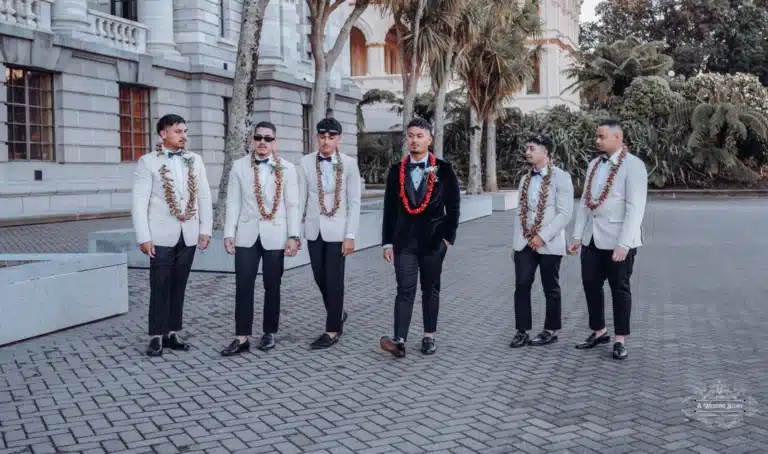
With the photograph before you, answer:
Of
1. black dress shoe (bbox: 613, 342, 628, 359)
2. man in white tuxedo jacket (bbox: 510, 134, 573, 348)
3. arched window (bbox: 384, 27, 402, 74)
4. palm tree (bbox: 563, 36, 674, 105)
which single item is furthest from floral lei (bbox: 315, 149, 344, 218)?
arched window (bbox: 384, 27, 402, 74)

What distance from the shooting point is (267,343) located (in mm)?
7621

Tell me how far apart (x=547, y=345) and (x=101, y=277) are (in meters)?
4.31

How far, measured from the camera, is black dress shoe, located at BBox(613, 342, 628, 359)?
23.6 ft

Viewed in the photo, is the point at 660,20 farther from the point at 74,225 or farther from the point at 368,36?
the point at 74,225

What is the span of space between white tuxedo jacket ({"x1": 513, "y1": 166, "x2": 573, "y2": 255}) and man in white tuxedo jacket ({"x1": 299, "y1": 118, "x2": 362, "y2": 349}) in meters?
1.45

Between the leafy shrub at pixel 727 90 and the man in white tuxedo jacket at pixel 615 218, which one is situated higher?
the leafy shrub at pixel 727 90

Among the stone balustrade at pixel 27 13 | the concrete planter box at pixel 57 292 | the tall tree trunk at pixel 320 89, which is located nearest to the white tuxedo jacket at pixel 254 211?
the concrete planter box at pixel 57 292

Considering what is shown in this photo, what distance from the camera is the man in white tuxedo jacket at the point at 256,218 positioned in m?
7.46

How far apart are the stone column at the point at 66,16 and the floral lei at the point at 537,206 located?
61.1ft

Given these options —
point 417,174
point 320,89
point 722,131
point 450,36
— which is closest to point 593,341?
point 417,174

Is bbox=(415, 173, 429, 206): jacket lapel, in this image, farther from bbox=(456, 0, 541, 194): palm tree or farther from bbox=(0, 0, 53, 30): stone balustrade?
bbox=(456, 0, 541, 194): palm tree

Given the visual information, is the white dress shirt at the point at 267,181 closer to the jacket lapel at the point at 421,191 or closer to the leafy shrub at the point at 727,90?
the jacket lapel at the point at 421,191

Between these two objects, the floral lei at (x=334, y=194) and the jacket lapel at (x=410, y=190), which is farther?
the floral lei at (x=334, y=194)

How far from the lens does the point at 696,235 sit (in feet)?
64.6
